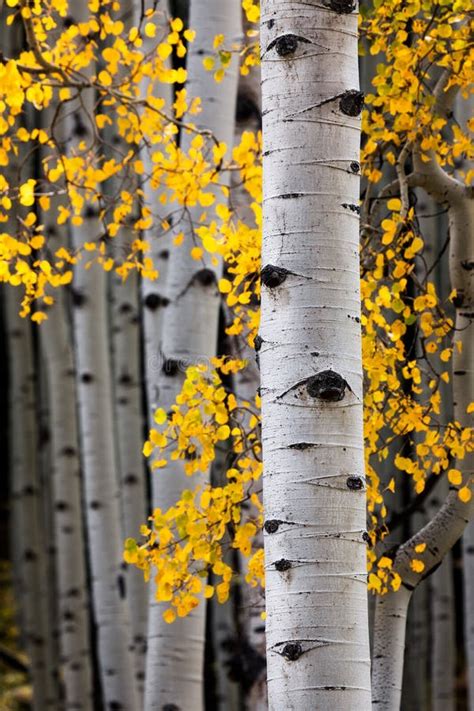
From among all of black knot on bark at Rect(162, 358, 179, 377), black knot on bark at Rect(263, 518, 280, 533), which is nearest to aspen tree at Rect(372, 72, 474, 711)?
black knot on bark at Rect(263, 518, 280, 533)

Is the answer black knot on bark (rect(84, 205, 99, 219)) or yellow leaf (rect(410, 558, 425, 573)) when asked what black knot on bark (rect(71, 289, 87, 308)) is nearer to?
black knot on bark (rect(84, 205, 99, 219))

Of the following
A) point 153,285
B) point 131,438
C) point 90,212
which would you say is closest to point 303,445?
point 153,285

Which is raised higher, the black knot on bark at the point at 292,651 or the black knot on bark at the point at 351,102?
the black knot on bark at the point at 351,102

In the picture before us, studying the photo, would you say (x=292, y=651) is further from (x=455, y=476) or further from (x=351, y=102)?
(x=351, y=102)

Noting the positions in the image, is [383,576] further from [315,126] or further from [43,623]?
[43,623]

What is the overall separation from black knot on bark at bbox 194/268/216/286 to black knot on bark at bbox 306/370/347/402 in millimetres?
2378

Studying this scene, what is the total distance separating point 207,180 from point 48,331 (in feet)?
13.1

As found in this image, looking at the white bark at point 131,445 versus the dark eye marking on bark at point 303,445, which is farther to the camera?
the white bark at point 131,445

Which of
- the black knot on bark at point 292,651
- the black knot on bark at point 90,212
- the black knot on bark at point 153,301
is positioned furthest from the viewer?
the black knot on bark at point 90,212

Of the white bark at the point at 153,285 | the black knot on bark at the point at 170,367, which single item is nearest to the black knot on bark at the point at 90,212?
the white bark at the point at 153,285

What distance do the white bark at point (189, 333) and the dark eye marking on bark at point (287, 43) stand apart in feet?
7.07

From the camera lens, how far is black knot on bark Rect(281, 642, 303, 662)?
2604 mm

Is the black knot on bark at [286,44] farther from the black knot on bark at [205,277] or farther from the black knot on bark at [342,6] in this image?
the black knot on bark at [205,277]

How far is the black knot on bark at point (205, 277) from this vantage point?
197 inches
